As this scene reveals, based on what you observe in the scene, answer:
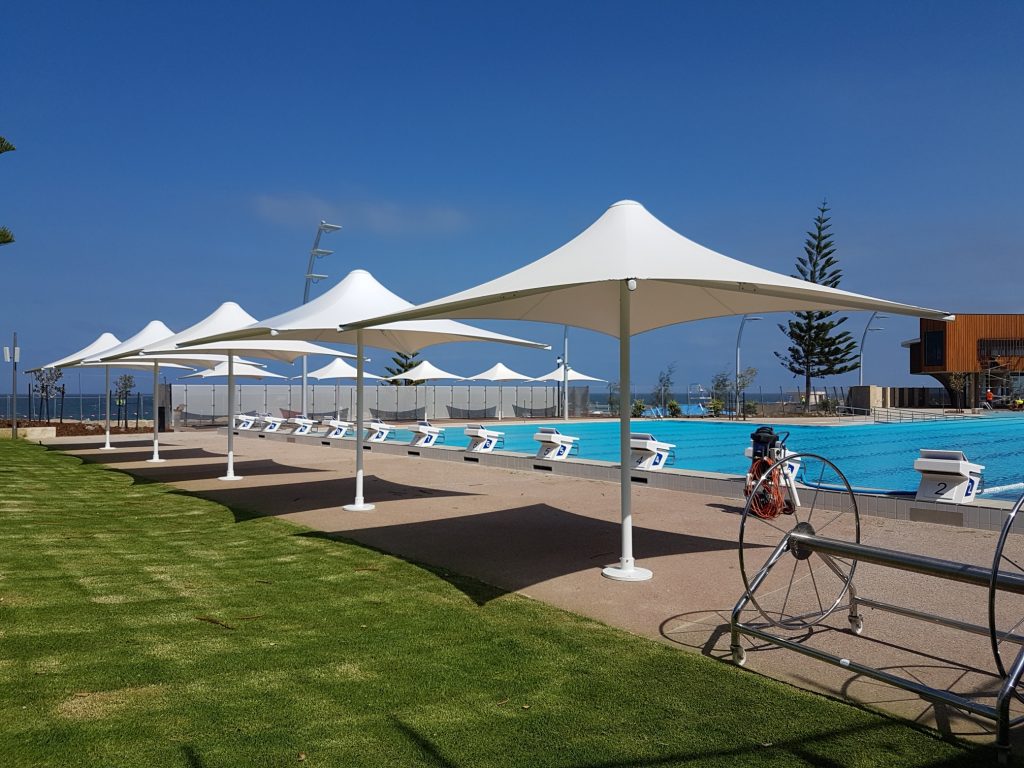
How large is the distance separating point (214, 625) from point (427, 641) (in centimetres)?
143

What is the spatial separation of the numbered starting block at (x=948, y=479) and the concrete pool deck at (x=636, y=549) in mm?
506

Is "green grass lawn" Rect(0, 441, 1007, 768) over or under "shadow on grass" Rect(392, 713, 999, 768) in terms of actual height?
over

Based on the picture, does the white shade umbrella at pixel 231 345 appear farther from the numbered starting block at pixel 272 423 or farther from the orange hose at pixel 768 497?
the numbered starting block at pixel 272 423

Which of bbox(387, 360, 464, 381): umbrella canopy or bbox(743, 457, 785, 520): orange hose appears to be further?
bbox(387, 360, 464, 381): umbrella canopy

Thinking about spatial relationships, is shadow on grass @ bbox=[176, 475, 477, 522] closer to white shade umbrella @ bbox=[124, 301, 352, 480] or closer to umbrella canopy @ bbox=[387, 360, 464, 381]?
white shade umbrella @ bbox=[124, 301, 352, 480]

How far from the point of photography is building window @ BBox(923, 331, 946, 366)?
158 feet

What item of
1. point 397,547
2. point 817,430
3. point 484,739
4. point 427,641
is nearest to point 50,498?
point 397,547

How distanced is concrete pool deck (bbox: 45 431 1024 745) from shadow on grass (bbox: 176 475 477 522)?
3 centimetres

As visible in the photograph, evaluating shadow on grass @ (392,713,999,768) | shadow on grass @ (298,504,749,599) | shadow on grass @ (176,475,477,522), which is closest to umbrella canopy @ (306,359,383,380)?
shadow on grass @ (176,475,477,522)

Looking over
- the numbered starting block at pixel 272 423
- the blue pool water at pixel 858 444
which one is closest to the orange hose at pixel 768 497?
A: the blue pool water at pixel 858 444

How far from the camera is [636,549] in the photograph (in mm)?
7418

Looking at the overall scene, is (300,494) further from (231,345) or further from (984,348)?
(984,348)

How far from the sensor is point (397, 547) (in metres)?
7.51

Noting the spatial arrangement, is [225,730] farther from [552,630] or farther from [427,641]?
[552,630]
